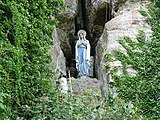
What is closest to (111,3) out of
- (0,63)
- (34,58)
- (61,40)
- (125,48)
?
(61,40)

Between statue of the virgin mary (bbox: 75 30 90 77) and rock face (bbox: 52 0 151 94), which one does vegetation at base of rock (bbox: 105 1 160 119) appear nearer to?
rock face (bbox: 52 0 151 94)

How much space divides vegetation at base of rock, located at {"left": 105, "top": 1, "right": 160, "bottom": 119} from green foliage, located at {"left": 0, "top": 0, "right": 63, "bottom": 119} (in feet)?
4.78

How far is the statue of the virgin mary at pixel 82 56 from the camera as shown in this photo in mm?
11039

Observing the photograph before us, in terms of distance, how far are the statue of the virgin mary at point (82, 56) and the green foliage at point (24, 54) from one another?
3.84 metres

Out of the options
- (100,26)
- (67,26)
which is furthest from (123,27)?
(100,26)

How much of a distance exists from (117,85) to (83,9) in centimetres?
649

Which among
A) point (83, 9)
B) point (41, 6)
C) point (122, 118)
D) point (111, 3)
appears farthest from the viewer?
point (83, 9)

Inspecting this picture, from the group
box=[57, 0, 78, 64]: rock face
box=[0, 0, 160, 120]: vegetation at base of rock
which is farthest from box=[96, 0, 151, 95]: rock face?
box=[57, 0, 78, 64]: rock face

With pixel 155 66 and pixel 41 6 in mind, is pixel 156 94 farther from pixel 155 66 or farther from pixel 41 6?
pixel 41 6

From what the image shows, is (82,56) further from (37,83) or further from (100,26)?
(37,83)

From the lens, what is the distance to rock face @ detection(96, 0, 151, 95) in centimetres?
891

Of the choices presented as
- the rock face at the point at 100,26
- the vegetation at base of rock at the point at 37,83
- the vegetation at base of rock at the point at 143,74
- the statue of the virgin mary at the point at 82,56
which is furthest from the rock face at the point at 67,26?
the vegetation at base of rock at the point at 37,83

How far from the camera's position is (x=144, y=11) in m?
9.31

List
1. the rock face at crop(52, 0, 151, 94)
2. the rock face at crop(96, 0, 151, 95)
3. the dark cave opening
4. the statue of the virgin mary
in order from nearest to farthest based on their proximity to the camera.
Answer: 1. the rock face at crop(96, 0, 151, 95)
2. the rock face at crop(52, 0, 151, 94)
3. the statue of the virgin mary
4. the dark cave opening
